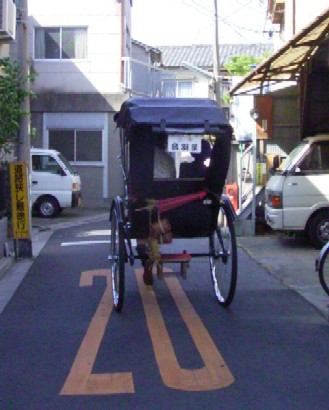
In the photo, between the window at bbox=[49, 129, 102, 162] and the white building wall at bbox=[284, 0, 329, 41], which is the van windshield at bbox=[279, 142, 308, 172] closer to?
the white building wall at bbox=[284, 0, 329, 41]

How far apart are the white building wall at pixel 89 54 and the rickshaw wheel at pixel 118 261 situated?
19.4 m

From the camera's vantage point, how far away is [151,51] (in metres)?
36.1

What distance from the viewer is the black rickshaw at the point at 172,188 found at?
8.79 m

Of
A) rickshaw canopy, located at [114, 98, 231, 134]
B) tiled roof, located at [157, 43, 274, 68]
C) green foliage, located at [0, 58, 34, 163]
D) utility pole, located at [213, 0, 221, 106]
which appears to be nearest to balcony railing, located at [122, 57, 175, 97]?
utility pole, located at [213, 0, 221, 106]

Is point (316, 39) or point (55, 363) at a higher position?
point (316, 39)

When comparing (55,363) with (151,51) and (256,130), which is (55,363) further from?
(151,51)

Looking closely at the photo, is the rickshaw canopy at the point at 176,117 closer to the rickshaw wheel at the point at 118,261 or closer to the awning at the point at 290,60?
the rickshaw wheel at the point at 118,261

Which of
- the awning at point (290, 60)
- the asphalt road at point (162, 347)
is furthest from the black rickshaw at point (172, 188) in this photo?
the awning at point (290, 60)

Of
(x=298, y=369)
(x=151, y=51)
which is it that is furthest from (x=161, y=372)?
(x=151, y=51)

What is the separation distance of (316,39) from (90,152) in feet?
50.7

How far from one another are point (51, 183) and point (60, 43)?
23.6 feet

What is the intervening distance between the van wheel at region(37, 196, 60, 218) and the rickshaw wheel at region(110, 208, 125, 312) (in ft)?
47.9

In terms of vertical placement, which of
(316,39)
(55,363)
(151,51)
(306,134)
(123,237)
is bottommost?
(55,363)

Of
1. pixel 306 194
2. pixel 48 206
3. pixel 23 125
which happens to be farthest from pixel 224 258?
pixel 48 206
